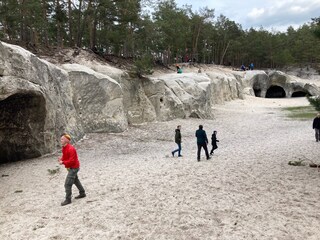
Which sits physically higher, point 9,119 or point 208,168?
point 9,119

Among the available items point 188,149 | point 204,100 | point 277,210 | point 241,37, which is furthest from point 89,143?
point 241,37

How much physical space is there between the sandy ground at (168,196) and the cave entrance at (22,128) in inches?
45.7

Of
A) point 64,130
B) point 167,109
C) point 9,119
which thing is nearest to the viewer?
point 9,119

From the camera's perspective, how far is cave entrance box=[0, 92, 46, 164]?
17281 millimetres

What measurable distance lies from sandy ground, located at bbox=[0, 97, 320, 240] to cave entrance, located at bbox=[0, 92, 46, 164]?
3.81 feet

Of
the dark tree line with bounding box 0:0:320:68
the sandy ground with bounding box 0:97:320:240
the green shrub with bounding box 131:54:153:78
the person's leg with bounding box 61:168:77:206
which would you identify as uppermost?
the dark tree line with bounding box 0:0:320:68

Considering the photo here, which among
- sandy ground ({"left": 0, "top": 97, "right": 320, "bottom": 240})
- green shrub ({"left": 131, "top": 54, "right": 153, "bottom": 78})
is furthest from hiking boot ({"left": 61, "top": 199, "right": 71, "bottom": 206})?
green shrub ({"left": 131, "top": 54, "right": 153, "bottom": 78})

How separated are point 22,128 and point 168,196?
11243 millimetres

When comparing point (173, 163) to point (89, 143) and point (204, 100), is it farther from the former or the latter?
point (204, 100)

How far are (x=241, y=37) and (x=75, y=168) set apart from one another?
3189 inches

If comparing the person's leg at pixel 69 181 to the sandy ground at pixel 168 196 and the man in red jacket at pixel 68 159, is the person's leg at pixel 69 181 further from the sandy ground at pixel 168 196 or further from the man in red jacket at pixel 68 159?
the sandy ground at pixel 168 196

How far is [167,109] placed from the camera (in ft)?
107

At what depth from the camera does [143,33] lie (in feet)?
153

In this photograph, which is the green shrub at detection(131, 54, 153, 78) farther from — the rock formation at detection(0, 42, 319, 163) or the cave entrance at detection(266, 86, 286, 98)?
the cave entrance at detection(266, 86, 286, 98)
